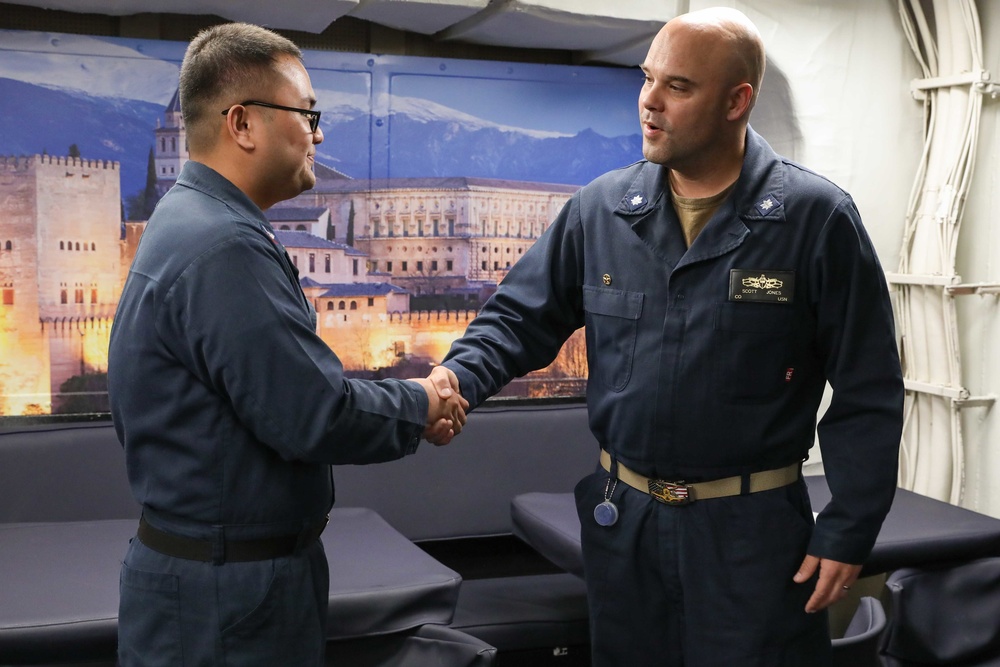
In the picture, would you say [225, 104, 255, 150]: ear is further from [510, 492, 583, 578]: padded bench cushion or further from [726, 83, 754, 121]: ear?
[510, 492, 583, 578]: padded bench cushion

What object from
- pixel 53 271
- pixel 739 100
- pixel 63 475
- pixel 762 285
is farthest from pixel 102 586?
pixel 739 100

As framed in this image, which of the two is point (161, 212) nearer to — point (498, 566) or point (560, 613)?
point (560, 613)

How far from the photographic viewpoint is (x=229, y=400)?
1690 mm

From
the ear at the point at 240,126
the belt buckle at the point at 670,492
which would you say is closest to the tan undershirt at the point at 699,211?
the belt buckle at the point at 670,492

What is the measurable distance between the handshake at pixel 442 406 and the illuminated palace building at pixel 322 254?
55.1 inches

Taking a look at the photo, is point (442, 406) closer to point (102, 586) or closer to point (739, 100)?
point (739, 100)

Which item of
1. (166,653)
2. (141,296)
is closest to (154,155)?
(141,296)

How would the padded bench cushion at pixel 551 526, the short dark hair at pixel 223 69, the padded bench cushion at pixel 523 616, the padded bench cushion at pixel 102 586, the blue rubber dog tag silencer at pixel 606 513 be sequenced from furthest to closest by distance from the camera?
the padded bench cushion at pixel 523 616 → the padded bench cushion at pixel 551 526 → the padded bench cushion at pixel 102 586 → the blue rubber dog tag silencer at pixel 606 513 → the short dark hair at pixel 223 69

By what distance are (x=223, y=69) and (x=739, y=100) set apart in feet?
3.23

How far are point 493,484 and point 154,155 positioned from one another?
1513 mm

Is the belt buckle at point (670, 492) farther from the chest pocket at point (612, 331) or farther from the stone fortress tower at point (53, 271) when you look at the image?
the stone fortress tower at point (53, 271)

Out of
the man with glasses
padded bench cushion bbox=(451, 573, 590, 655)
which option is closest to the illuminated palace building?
padded bench cushion bbox=(451, 573, 590, 655)

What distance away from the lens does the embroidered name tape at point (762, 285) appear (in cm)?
199

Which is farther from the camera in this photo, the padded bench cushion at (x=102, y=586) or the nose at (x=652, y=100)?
the padded bench cushion at (x=102, y=586)
